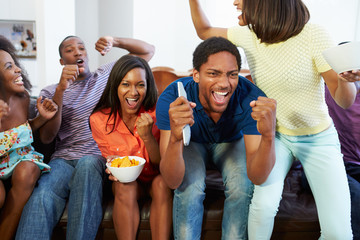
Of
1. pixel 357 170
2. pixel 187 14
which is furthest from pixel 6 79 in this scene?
pixel 187 14

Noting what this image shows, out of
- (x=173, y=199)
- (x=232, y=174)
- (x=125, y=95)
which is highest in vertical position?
(x=125, y=95)

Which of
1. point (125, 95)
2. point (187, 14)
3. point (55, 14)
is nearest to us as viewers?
point (125, 95)

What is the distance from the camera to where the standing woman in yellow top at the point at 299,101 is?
1.28 m

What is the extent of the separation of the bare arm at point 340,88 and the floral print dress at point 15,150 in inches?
Answer: 50.9

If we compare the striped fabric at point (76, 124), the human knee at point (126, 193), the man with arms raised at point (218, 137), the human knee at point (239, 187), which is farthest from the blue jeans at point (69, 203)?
the human knee at point (239, 187)

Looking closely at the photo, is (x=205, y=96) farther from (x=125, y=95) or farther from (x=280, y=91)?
(x=125, y=95)

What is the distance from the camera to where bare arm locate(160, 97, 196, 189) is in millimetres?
1119

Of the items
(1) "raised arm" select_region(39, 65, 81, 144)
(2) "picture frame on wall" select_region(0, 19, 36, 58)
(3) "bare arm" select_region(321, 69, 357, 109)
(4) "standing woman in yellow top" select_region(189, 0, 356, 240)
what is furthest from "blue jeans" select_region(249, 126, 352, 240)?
(2) "picture frame on wall" select_region(0, 19, 36, 58)

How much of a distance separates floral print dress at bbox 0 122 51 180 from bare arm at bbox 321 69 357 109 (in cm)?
129

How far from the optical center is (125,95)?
1.59 m

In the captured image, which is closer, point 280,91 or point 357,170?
point 280,91

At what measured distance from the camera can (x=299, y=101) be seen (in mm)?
1351

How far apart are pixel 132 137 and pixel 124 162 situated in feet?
0.81

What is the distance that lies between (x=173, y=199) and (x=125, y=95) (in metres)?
0.54
